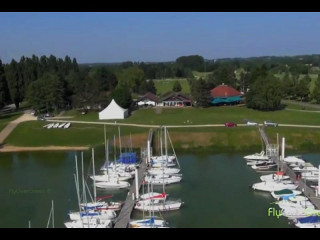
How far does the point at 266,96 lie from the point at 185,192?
2780 centimetres

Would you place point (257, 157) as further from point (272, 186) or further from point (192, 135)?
point (272, 186)

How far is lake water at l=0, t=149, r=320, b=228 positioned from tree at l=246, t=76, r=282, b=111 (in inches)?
584

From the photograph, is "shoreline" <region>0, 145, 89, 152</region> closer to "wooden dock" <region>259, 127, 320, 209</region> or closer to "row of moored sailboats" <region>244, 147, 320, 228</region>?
"row of moored sailboats" <region>244, 147, 320, 228</region>

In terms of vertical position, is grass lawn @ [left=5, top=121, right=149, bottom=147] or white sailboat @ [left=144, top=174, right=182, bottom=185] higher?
grass lawn @ [left=5, top=121, right=149, bottom=147]

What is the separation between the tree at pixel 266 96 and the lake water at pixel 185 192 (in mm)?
14843

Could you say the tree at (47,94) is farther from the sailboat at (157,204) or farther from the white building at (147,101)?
the sailboat at (157,204)

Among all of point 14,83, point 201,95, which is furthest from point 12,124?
point 201,95

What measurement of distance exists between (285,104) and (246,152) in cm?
2225

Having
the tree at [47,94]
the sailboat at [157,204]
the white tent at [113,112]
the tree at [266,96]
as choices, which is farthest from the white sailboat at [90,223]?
the tree at [266,96]

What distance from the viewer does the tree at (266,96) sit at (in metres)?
51.1

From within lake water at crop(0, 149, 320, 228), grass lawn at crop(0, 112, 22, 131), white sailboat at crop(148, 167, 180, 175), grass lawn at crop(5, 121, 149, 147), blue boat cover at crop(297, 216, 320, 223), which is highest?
grass lawn at crop(0, 112, 22, 131)

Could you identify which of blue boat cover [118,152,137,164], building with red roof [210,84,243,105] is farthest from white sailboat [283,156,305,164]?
building with red roof [210,84,243,105]

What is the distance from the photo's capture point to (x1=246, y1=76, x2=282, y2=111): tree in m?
51.1
